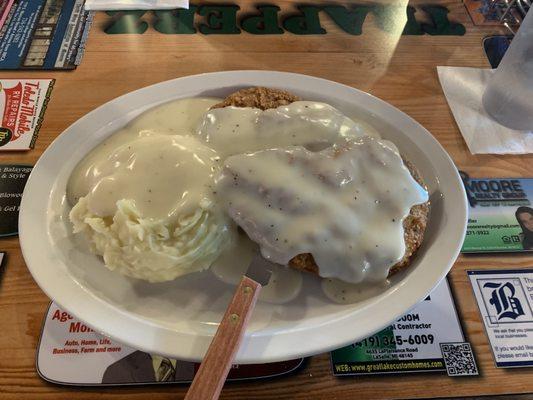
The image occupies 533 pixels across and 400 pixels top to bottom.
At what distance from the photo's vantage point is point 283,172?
44.3 inches

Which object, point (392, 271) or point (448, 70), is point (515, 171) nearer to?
point (448, 70)

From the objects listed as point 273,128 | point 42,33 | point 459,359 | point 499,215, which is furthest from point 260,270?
point 42,33

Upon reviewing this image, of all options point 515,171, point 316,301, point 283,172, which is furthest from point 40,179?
point 515,171

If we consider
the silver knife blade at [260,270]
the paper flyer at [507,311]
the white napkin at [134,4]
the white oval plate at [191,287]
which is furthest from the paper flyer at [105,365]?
the white napkin at [134,4]

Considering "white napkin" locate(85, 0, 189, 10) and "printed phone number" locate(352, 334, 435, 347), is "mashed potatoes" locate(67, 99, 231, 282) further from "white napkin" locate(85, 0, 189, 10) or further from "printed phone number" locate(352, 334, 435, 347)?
"white napkin" locate(85, 0, 189, 10)

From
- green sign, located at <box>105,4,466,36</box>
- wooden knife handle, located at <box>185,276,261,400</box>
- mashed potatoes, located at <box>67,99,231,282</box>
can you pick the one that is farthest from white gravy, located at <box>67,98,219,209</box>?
green sign, located at <box>105,4,466,36</box>

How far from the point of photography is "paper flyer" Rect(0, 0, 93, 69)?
1.78 meters

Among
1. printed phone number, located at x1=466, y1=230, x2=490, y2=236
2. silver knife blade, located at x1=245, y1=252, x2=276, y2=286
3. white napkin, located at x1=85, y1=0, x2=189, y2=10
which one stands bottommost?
printed phone number, located at x1=466, y1=230, x2=490, y2=236

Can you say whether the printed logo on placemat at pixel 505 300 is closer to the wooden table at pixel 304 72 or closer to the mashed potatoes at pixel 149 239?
the wooden table at pixel 304 72

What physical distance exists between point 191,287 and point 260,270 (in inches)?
8.5

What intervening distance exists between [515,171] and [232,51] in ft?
4.06

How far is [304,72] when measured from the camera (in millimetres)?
1828

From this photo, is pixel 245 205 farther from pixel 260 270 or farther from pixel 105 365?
pixel 105 365

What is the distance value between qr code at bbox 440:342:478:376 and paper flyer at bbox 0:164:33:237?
130 centimetres
